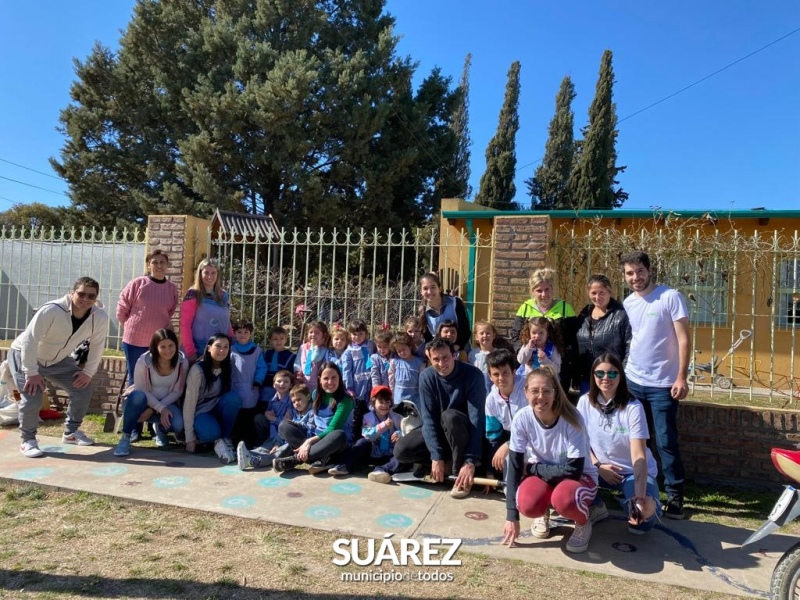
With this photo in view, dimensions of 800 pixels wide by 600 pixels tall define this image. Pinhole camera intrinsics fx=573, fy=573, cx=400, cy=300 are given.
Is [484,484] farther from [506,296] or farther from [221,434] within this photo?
[221,434]

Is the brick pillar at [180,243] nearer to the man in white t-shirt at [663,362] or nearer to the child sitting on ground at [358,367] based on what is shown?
the child sitting on ground at [358,367]

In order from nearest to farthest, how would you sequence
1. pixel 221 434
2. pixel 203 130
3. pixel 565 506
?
pixel 565 506 → pixel 221 434 → pixel 203 130

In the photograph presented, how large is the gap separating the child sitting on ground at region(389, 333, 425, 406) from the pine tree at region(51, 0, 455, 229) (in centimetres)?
1277

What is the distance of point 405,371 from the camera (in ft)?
15.6

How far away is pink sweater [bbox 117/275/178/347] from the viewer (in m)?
5.33

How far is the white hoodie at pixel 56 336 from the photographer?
4.83 metres

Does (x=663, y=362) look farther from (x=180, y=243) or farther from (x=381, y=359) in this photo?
(x=180, y=243)

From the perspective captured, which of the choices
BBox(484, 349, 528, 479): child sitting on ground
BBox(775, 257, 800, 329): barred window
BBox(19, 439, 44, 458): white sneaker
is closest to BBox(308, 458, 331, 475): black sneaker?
BBox(484, 349, 528, 479): child sitting on ground

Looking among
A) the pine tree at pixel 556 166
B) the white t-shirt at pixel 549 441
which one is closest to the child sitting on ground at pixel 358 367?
the white t-shirt at pixel 549 441

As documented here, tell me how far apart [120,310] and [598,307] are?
429cm

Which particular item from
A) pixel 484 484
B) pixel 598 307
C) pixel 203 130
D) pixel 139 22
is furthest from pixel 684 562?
pixel 139 22

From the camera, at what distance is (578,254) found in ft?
17.8

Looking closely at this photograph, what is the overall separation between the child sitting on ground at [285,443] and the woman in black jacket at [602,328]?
224 cm

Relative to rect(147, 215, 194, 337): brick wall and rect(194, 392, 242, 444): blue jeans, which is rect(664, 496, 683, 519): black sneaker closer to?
rect(194, 392, 242, 444): blue jeans
